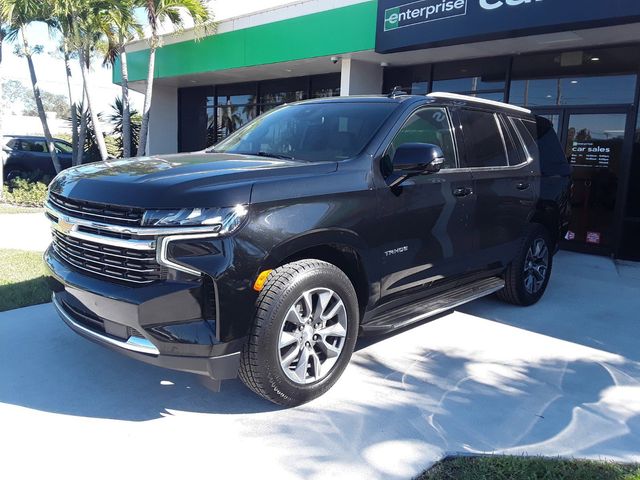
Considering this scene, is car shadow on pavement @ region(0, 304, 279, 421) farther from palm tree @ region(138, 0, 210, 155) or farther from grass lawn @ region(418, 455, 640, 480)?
palm tree @ region(138, 0, 210, 155)

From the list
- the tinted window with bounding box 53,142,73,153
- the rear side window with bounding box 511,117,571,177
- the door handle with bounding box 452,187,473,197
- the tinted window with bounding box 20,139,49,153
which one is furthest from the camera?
the tinted window with bounding box 53,142,73,153

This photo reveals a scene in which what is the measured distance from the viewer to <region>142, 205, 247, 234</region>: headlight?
2.93 meters

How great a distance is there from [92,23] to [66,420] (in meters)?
13.6

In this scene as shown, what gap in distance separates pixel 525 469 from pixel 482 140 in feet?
9.65

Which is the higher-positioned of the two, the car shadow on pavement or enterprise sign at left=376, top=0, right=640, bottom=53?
enterprise sign at left=376, top=0, right=640, bottom=53

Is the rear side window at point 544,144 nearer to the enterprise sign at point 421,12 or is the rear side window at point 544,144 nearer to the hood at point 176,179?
the hood at point 176,179

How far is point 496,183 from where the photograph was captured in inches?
192

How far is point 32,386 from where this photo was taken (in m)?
3.62

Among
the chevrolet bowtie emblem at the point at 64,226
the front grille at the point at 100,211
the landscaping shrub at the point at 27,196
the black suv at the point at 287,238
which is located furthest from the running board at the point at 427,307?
the landscaping shrub at the point at 27,196

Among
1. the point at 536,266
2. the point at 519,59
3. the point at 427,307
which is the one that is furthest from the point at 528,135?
the point at 519,59

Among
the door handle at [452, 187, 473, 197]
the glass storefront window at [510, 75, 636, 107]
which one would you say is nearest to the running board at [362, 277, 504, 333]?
the door handle at [452, 187, 473, 197]

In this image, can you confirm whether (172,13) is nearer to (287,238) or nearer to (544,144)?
(544,144)

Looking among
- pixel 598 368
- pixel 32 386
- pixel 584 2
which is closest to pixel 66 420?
pixel 32 386

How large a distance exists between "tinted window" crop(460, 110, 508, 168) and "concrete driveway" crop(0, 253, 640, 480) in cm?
153
